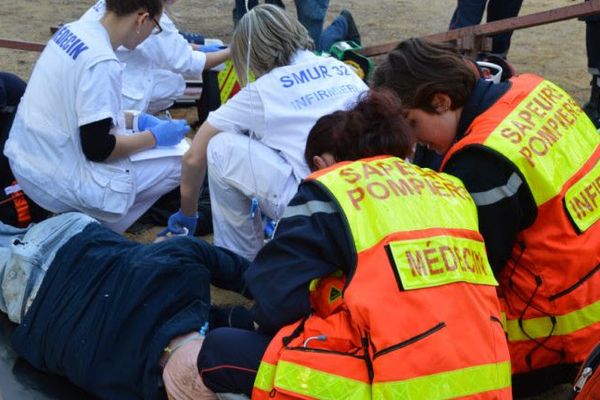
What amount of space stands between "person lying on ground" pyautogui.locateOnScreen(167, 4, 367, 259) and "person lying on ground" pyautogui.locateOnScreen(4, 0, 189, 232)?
1.34 feet

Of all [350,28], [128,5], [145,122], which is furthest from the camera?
[350,28]

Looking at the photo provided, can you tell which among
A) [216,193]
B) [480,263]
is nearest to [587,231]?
[480,263]

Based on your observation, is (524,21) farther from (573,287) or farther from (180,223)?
(573,287)

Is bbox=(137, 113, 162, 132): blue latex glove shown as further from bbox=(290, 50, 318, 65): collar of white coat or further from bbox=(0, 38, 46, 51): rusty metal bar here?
bbox=(0, 38, 46, 51): rusty metal bar

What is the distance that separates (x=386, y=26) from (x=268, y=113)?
467cm

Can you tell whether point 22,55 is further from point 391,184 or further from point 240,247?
point 391,184

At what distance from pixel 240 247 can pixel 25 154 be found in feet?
3.14

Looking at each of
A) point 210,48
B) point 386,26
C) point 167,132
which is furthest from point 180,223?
point 386,26

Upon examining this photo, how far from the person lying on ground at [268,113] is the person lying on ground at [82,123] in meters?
0.41

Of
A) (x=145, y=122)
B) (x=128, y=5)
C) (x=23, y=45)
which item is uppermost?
(x=128, y=5)

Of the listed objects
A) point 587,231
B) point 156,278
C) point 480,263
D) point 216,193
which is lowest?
point 216,193

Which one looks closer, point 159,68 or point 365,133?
point 365,133

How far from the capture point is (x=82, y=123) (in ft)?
10.1

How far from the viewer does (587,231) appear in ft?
7.41
